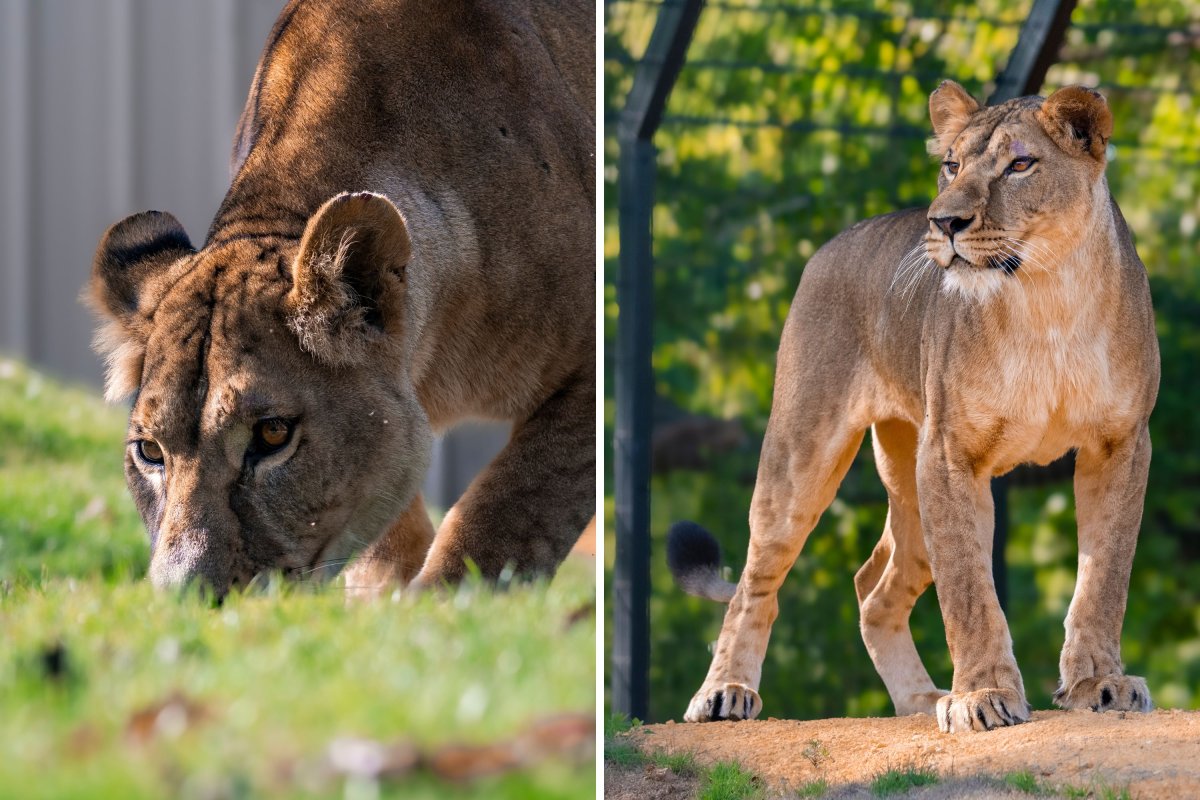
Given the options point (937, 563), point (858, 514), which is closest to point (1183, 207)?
point (858, 514)

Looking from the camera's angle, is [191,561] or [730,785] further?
[730,785]

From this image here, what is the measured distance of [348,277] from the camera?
12.4 ft

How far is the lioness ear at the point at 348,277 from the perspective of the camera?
361cm

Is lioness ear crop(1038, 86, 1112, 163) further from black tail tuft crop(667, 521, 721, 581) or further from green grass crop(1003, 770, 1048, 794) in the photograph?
black tail tuft crop(667, 521, 721, 581)

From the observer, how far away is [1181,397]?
8148 millimetres

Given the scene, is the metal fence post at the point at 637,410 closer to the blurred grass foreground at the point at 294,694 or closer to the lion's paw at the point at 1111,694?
the blurred grass foreground at the point at 294,694

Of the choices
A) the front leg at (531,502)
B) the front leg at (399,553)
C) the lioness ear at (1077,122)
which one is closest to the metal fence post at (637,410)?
the front leg at (531,502)

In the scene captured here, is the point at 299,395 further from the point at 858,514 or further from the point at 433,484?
the point at 858,514

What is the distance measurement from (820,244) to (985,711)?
368cm

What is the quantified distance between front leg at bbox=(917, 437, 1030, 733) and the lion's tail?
1.01 m

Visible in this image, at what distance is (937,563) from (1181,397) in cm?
486

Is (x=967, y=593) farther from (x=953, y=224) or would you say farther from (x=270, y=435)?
(x=270, y=435)

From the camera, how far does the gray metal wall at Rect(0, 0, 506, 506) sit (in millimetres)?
6008

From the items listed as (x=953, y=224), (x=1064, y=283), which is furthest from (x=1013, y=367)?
(x=953, y=224)
